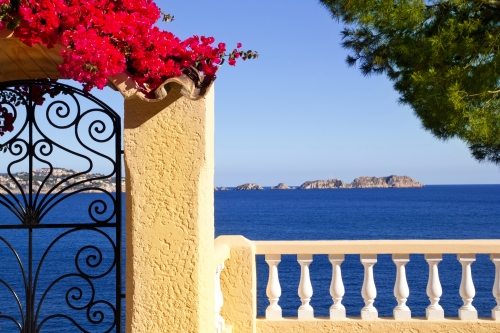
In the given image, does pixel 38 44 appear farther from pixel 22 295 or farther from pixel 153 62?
pixel 22 295

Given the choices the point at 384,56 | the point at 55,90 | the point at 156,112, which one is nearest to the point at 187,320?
the point at 156,112

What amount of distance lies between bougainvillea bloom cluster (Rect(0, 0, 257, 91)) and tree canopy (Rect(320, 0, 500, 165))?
4657 millimetres

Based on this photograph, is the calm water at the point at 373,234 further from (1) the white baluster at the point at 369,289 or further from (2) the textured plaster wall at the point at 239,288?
(2) the textured plaster wall at the point at 239,288

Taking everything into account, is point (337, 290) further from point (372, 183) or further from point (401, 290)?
point (372, 183)

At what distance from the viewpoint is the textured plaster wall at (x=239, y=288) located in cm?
438

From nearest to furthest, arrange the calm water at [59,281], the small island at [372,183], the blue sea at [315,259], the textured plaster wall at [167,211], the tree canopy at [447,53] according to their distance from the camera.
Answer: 1. the textured plaster wall at [167,211]
2. the tree canopy at [447,53]
3. the calm water at [59,281]
4. the blue sea at [315,259]
5. the small island at [372,183]

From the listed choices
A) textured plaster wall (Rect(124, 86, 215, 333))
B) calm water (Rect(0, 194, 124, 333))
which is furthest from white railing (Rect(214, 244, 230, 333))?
calm water (Rect(0, 194, 124, 333))

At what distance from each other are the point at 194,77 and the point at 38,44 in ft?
2.96

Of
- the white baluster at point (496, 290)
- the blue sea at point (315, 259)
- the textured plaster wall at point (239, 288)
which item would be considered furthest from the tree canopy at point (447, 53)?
the blue sea at point (315, 259)

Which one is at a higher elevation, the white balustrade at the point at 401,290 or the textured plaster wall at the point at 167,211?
the textured plaster wall at the point at 167,211

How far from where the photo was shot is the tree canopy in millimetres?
7375

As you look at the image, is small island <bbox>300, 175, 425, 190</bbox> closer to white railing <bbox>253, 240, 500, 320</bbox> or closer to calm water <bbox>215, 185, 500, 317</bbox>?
calm water <bbox>215, 185, 500, 317</bbox>

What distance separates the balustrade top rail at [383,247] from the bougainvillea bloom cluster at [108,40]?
71.0 inches

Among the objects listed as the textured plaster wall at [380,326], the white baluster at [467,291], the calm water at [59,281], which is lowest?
the calm water at [59,281]
